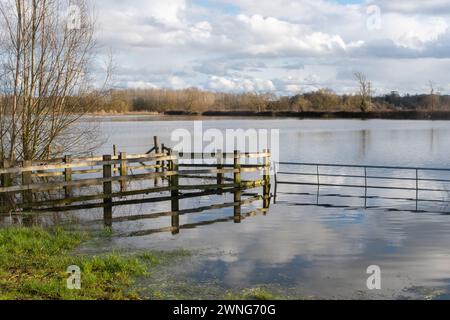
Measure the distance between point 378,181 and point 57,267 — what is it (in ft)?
69.1

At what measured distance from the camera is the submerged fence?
2102 centimetres

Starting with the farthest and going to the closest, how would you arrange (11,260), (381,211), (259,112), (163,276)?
1. (259,112)
2. (381,211)
3. (11,260)
4. (163,276)

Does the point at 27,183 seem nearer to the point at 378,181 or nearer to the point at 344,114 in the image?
the point at 378,181

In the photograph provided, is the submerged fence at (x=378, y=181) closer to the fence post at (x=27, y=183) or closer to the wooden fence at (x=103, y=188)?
the wooden fence at (x=103, y=188)

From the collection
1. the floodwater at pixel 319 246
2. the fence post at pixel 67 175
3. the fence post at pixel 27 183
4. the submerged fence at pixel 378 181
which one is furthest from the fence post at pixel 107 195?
the submerged fence at pixel 378 181

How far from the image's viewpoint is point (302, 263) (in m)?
10.6

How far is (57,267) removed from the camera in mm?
9594

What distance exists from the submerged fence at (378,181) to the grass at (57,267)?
431 inches

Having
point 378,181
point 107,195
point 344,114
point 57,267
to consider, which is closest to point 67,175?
point 107,195

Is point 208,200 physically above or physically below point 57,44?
below

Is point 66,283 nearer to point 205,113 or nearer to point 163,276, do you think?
point 163,276

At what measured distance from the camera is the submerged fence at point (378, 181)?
2102cm

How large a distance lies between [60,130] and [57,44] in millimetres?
3546
